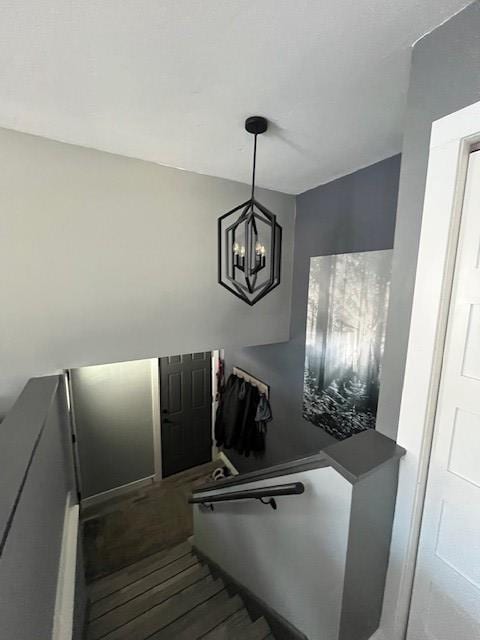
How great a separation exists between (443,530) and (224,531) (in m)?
1.46

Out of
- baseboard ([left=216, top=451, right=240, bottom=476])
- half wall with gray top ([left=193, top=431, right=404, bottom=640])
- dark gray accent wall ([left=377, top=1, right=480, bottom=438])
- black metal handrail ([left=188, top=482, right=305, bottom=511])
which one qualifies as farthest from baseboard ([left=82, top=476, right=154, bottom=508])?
dark gray accent wall ([left=377, top=1, right=480, bottom=438])

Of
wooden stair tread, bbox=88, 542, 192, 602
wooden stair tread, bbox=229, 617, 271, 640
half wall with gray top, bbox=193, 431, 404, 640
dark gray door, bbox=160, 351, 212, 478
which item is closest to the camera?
half wall with gray top, bbox=193, 431, 404, 640

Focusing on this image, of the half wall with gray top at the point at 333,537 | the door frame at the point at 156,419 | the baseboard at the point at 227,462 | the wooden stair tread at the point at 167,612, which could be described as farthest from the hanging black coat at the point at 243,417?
the half wall with gray top at the point at 333,537

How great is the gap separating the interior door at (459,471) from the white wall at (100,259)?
142 centimetres

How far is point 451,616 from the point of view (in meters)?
0.93

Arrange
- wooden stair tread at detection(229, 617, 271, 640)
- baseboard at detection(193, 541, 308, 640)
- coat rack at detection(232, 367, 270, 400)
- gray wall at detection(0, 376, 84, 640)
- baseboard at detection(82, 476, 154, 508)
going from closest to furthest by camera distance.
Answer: gray wall at detection(0, 376, 84, 640), baseboard at detection(193, 541, 308, 640), wooden stair tread at detection(229, 617, 271, 640), coat rack at detection(232, 367, 270, 400), baseboard at detection(82, 476, 154, 508)

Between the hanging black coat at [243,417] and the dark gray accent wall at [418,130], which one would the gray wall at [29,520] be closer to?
the dark gray accent wall at [418,130]

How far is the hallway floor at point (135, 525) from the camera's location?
2773 mm

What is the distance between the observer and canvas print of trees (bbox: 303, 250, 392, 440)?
6.08 ft

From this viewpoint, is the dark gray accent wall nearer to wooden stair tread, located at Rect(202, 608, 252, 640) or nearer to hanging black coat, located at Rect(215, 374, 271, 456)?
wooden stair tread, located at Rect(202, 608, 252, 640)

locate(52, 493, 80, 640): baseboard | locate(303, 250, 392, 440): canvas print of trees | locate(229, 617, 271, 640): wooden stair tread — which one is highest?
locate(303, 250, 392, 440): canvas print of trees

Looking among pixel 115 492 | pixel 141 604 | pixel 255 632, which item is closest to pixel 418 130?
pixel 255 632

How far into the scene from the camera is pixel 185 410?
3.86 metres

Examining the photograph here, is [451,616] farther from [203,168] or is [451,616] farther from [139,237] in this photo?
[203,168]
